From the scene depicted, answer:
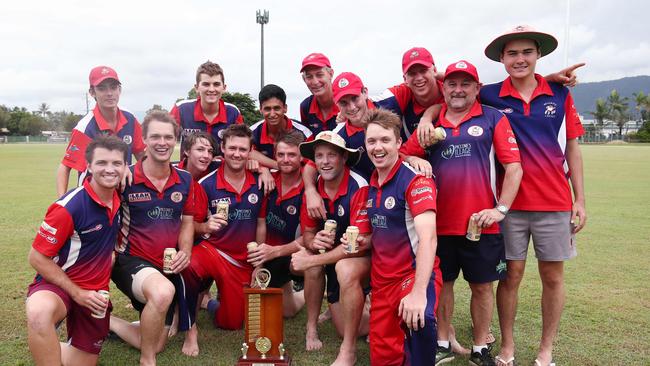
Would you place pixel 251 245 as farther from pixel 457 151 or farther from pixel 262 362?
pixel 457 151

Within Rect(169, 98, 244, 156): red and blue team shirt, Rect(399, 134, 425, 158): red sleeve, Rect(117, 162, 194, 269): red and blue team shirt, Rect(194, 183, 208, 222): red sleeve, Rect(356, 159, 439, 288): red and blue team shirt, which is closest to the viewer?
Rect(356, 159, 439, 288): red and blue team shirt

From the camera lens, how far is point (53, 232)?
4.05 meters

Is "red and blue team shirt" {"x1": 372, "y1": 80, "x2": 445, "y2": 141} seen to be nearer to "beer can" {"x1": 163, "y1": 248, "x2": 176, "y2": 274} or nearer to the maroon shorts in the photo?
"beer can" {"x1": 163, "y1": 248, "x2": 176, "y2": 274}

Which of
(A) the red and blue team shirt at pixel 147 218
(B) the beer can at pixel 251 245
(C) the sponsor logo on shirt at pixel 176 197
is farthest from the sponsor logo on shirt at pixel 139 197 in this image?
(B) the beer can at pixel 251 245

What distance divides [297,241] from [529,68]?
295cm

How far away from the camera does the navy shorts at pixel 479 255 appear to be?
14.9 ft

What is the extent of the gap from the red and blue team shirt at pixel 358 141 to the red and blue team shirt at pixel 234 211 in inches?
46.1

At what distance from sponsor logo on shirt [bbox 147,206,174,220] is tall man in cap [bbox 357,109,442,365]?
6.65ft

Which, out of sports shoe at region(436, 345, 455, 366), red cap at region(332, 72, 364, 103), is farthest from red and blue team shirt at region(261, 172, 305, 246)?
sports shoe at region(436, 345, 455, 366)

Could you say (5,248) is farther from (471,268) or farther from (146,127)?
(471,268)

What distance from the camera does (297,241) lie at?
5648mm

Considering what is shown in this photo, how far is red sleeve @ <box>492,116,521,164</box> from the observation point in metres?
4.40

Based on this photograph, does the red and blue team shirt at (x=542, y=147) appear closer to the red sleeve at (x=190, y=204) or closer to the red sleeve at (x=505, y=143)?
the red sleeve at (x=505, y=143)

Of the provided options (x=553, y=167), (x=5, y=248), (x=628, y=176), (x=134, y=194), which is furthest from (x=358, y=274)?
(x=628, y=176)
